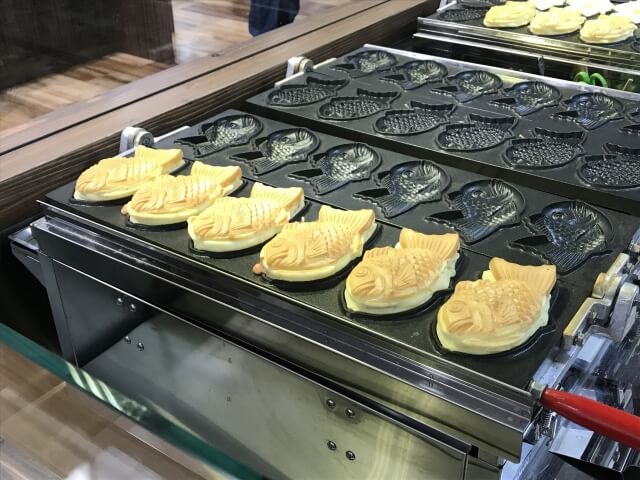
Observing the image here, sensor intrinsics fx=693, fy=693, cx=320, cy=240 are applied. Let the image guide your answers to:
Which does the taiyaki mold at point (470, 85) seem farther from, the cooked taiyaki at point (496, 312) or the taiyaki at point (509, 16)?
the cooked taiyaki at point (496, 312)

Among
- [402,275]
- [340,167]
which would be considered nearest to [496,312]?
[402,275]

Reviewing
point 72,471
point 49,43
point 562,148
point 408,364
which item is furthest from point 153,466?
point 49,43

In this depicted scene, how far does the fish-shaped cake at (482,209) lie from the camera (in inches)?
44.2

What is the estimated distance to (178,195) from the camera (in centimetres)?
116

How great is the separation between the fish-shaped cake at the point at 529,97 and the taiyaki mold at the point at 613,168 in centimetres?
23

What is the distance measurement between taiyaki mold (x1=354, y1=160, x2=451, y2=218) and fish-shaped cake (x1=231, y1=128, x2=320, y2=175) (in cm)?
18

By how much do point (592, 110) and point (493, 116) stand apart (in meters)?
0.23

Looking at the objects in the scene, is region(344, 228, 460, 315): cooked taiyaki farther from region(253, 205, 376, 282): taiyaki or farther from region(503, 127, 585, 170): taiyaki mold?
region(503, 127, 585, 170): taiyaki mold

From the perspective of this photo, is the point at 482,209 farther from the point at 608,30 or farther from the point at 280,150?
the point at 608,30

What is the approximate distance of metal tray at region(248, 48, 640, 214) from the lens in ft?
4.14

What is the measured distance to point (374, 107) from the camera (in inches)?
61.7

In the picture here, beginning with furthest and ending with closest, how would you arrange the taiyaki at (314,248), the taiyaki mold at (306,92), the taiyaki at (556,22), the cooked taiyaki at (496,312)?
the taiyaki at (556,22)
the taiyaki mold at (306,92)
the taiyaki at (314,248)
the cooked taiyaki at (496,312)

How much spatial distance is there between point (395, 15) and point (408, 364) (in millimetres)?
1537

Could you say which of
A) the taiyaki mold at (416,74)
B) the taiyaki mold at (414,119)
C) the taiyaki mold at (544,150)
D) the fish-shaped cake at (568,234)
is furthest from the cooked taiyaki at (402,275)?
the taiyaki mold at (416,74)
